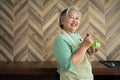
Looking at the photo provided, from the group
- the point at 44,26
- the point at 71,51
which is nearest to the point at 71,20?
the point at 71,51

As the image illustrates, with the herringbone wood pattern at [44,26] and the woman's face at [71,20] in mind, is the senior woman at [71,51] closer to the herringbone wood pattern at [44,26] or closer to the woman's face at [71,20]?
the woman's face at [71,20]

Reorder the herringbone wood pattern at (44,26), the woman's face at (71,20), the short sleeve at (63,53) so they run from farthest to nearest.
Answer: the herringbone wood pattern at (44,26)
the woman's face at (71,20)
the short sleeve at (63,53)

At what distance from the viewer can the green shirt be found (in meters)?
1.14

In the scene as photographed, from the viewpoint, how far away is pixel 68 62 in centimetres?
113

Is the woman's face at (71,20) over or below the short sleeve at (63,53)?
over

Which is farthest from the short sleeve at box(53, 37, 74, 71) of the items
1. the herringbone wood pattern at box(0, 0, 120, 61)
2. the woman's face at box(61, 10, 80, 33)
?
the herringbone wood pattern at box(0, 0, 120, 61)

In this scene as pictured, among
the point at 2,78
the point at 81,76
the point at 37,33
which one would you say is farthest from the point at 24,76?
the point at 81,76

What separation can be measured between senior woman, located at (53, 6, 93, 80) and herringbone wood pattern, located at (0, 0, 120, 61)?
31.5 inches

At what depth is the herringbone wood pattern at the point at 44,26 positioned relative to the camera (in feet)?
6.82

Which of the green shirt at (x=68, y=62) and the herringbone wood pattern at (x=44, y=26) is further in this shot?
the herringbone wood pattern at (x=44, y=26)

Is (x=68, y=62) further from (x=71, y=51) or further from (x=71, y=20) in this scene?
(x=71, y=20)

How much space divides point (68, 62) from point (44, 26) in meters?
1.04

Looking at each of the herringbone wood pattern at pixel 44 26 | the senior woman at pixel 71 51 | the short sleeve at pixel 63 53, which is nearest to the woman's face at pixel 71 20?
the senior woman at pixel 71 51

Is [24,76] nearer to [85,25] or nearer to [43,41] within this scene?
[43,41]
